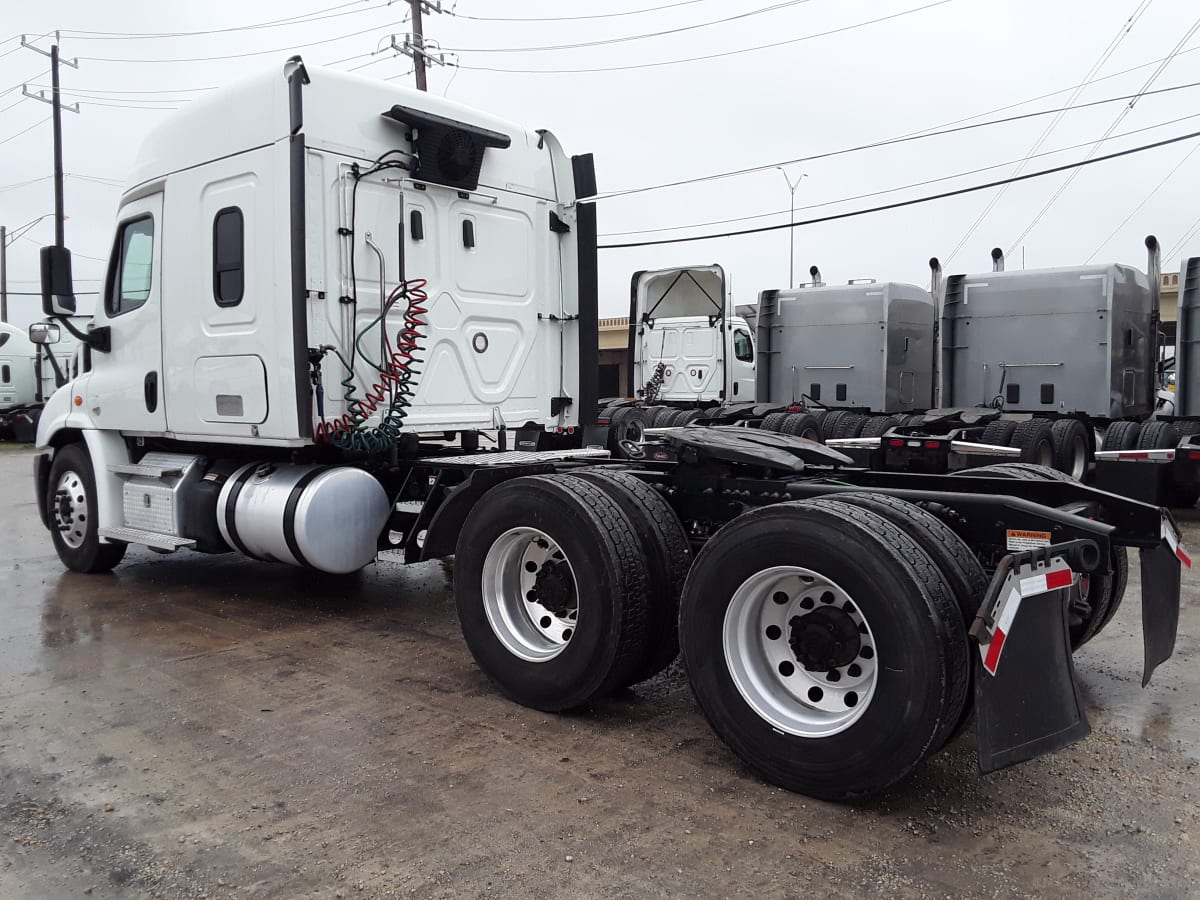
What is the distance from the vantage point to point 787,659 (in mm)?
3746

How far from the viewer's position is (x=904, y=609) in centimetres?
323

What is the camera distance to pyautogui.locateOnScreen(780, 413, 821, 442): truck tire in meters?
12.8

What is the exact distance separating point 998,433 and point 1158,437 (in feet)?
5.60

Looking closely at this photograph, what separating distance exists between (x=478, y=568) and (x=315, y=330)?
217 cm

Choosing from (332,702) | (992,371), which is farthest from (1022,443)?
(332,702)

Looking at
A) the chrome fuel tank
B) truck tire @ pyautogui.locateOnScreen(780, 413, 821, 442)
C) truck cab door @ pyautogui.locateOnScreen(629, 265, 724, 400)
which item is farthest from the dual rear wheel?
truck cab door @ pyautogui.locateOnScreen(629, 265, 724, 400)

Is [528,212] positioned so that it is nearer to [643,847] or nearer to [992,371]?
[643,847]

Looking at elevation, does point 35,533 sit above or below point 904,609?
below

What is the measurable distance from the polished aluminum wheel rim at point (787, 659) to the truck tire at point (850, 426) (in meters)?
9.33

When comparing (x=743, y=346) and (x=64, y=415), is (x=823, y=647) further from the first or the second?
(x=743, y=346)

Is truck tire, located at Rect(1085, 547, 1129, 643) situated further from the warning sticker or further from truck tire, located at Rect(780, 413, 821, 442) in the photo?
truck tire, located at Rect(780, 413, 821, 442)

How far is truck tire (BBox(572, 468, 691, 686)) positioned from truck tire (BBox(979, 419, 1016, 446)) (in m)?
7.93

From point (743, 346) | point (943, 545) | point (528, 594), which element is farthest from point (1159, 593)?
point (743, 346)

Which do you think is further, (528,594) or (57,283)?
(57,283)
